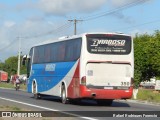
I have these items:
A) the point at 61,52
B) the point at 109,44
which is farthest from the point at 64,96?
the point at 109,44

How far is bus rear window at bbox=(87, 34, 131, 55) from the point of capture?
82.7 feet

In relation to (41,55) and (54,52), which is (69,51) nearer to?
(54,52)

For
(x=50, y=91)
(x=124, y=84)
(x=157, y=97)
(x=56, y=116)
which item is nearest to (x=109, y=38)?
(x=124, y=84)

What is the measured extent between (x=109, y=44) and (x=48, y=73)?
241 inches

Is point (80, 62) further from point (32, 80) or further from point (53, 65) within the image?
point (32, 80)

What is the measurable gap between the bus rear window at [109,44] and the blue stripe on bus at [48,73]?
4.52 ft

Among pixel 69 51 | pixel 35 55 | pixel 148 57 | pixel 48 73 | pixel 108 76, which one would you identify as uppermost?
pixel 148 57

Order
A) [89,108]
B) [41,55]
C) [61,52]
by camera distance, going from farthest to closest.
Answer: [41,55] → [61,52] → [89,108]

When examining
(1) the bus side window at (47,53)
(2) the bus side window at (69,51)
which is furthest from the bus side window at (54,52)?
(2) the bus side window at (69,51)

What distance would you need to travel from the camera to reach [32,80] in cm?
3391

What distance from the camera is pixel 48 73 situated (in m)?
30.3

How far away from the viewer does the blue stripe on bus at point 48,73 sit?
27.5 meters

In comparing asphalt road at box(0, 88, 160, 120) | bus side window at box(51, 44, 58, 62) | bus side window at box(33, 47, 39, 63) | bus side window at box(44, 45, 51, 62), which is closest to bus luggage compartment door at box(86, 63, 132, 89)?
asphalt road at box(0, 88, 160, 120)

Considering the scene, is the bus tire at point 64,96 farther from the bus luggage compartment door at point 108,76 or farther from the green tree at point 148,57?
the green tree at point 148,57
